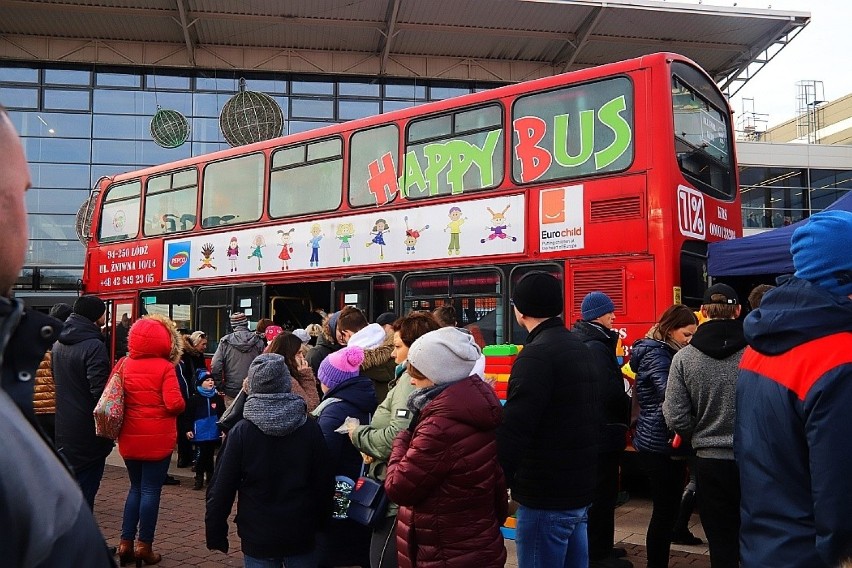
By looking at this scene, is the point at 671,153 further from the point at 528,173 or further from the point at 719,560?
the point at 719,560

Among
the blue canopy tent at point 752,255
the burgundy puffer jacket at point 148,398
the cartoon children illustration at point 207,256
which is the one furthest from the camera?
the cartoon children illustration at point 207,256

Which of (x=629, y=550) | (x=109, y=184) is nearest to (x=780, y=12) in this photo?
(x=109, y=184)

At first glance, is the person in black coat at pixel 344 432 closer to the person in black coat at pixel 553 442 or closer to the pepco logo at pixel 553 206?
the person in black coat at pixel 553 442

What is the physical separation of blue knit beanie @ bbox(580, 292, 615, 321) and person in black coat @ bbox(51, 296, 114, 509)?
3.46m

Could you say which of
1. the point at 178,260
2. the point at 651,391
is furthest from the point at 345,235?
the point at 651,391

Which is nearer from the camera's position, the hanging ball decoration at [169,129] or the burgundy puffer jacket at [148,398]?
the burgundy puffer jacket at [148,398]

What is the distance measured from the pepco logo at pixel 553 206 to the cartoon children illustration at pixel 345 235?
2780mm

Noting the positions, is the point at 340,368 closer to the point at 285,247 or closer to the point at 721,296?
the point at 721,296

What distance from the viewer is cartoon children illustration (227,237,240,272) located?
1084 centimetres

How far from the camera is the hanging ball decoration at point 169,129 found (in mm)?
20406

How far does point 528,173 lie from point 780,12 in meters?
16.4

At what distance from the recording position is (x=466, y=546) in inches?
110

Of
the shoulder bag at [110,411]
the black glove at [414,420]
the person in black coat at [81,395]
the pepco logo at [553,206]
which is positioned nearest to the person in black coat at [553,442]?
the black glove at [414,420]

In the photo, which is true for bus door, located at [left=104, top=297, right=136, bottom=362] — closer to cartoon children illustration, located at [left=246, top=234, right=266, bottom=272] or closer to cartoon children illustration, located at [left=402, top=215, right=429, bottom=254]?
cartoon children illustration, located at [left=246, top=234, right=266, bottom=272]
